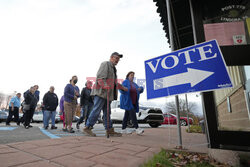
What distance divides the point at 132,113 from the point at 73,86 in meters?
2.13

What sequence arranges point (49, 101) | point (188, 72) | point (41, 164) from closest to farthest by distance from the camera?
point (41, 164) < point (188, 72) < point (49, 101)

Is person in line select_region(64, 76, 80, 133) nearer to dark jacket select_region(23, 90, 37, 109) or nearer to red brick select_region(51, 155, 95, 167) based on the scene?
dark jacket select_region(23, 90, 37, 109)

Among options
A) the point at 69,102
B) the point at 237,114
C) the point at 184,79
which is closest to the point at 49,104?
the point at 69,102

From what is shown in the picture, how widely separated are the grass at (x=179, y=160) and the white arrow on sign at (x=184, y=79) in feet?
2.77

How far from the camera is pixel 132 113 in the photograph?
Answer: 394 centimetres

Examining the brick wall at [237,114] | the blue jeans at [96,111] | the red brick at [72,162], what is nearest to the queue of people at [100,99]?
the blue jeans at [96,111]

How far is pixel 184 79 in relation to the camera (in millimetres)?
1934

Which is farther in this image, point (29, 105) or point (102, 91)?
point (29, 105)

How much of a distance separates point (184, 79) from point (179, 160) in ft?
3.14

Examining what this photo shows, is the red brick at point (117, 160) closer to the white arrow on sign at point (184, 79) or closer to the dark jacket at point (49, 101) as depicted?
the white arrow on sign at point (184, 79)

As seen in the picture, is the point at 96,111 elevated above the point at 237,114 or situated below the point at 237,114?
above

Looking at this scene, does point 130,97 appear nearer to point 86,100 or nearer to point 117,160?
point 86,100

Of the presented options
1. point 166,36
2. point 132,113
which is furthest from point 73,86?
point 166,36

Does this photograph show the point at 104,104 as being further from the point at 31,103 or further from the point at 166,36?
the point at 31,103
